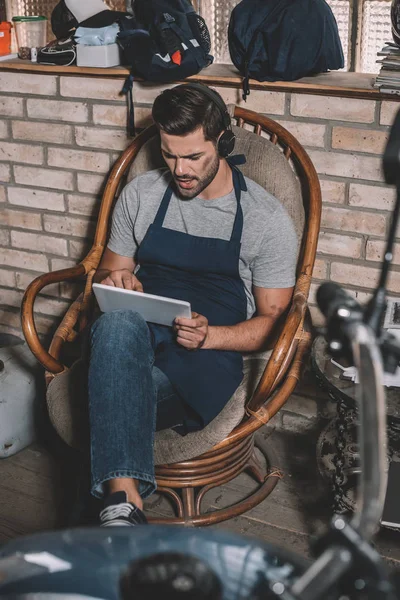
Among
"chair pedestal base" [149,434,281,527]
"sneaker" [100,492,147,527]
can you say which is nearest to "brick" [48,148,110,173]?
"chair pedestal base" [149,434,281,527]

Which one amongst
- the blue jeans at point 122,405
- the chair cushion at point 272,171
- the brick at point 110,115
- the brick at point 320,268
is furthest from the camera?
the brick at point 110,115

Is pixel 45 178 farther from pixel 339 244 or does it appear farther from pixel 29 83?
pixel 339 244

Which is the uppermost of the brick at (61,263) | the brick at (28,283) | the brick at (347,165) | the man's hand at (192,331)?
the brick at (347,165)

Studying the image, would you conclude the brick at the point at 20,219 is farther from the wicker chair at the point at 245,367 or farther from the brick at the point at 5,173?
the wicker chair at the point at 245,367

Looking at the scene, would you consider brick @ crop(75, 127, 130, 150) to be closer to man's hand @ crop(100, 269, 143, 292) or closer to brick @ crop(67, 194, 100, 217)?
brick @ crop(67, 194, 100, 217)

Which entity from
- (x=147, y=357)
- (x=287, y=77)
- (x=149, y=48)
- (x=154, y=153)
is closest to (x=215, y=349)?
(x=147, y=357)

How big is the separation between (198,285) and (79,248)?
78cm

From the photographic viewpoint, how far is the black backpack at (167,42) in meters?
2.07

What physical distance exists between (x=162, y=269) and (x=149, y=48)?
658 millimetres

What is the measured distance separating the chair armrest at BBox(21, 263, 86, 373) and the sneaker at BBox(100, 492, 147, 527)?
51cm

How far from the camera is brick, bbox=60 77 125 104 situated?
2.29 meters

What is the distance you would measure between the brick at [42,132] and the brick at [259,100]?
591 millimetres

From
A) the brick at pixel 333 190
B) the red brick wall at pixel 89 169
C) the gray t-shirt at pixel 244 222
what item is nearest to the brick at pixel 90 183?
the red brick wall at pixel 89 169

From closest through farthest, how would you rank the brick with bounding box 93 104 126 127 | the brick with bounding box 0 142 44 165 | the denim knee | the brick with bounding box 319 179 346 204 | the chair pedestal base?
the denim knee → the chair pedestal base → the brick with bounding box 319 179 346 204 → the brick with bounding box 93 104 126 127 → the brick with bounding box 0 142 44 165
